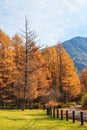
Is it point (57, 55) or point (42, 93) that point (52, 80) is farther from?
point (42, 93)

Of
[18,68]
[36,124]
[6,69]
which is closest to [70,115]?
[36,124]

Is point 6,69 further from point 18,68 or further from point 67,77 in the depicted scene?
point 67,77

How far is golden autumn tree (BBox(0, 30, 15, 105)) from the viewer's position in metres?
56.1

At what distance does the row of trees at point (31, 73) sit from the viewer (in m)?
50.8

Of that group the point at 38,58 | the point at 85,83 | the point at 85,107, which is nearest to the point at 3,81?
the point at 38,58

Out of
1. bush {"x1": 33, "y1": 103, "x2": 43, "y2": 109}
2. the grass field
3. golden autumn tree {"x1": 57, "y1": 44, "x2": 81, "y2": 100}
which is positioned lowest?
bush {"x1": 33, "y1": 103, "x2": 43, "y2": 109}

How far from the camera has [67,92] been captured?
68.4 m

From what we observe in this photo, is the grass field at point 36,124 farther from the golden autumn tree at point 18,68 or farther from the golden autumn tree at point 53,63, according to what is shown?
the golden autumn tree at point 53,63

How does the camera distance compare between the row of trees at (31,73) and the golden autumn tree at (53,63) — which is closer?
the row of trees at (31,73)

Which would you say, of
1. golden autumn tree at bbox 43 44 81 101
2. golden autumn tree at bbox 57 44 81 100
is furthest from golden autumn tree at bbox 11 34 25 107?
golden autumn tree at bbox 57 44 81 100

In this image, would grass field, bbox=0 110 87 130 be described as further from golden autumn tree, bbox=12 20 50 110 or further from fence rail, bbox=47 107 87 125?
golden autumn tree, bbox=12 20 50 110

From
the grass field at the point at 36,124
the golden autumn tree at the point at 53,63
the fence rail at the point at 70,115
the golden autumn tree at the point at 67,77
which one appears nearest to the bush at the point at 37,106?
the golden autumn tree at the point at 67,77

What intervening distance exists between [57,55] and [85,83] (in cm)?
1659

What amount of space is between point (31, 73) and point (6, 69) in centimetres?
776
